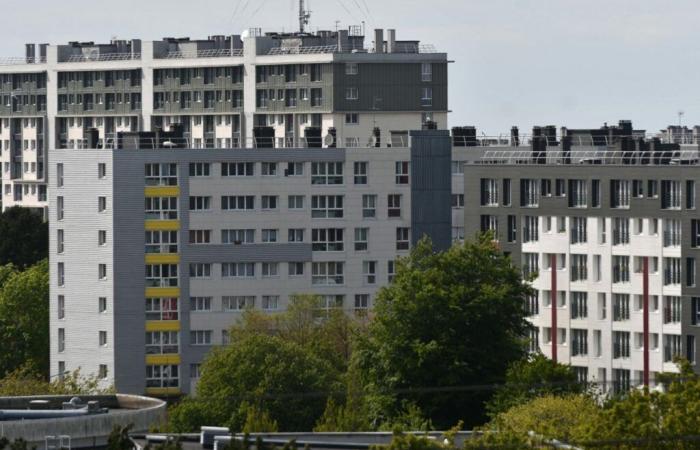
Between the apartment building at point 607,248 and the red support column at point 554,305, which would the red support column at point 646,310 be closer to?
the apartment building at point 607,248

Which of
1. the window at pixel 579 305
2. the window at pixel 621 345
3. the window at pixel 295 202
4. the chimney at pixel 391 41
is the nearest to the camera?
the window at pixel 621 345

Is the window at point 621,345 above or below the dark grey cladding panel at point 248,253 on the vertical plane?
below

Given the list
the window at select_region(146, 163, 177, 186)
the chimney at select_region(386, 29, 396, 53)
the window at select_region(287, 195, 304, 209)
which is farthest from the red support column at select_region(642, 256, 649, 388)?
the chimney at select_region(386, 29, 396, 53)

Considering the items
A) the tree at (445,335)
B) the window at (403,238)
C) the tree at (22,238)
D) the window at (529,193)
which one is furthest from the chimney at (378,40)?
the tree at (445,335)

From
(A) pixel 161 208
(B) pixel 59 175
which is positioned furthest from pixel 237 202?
(B) pixel 59 175

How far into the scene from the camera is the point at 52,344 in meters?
152

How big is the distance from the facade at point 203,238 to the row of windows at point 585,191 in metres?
14.9

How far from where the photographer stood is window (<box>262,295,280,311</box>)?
491 ft

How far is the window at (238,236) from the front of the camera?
149 m

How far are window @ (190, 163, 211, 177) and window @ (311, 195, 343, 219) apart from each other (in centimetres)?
662

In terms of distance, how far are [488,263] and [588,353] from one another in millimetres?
19556

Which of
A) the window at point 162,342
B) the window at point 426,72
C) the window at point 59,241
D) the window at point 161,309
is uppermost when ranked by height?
the window at point 426,72

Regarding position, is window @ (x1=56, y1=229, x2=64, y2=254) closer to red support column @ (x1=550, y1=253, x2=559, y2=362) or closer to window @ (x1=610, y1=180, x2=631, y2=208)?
red support column @ (x1=550, y1=253, x2=559, y2=362)

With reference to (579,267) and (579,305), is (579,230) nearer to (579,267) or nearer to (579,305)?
(579,267)
